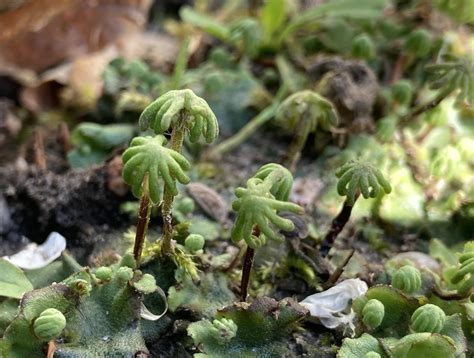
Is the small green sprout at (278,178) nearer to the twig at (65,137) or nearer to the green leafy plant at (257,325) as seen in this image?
the green leafy plant at (257,325)

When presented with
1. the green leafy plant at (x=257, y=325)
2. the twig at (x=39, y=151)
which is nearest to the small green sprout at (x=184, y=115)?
the green leafy plant at (x=257, y=325)

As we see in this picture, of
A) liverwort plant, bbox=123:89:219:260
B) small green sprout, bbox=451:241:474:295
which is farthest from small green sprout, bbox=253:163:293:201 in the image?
small green sprout, bbox=451:241:474:295

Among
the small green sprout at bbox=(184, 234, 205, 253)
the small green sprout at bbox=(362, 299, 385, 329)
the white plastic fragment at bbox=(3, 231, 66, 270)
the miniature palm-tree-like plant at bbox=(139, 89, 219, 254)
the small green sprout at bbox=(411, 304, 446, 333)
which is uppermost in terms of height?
the miniature palm-tree-like plant at bbox=(139, 89, 219, 254)

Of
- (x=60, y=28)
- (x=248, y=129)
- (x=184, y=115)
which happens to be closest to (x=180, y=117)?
(x=184, y=115)

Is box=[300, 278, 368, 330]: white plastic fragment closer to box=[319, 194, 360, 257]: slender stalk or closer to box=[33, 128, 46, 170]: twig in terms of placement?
box=[319, 194, 360, 257]: slender stalk

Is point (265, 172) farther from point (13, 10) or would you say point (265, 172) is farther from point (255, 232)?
point (13, 10)

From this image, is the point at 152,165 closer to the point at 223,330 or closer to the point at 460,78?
the point at 223,330

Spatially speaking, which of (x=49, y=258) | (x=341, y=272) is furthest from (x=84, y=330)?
(x=341, y=272)
